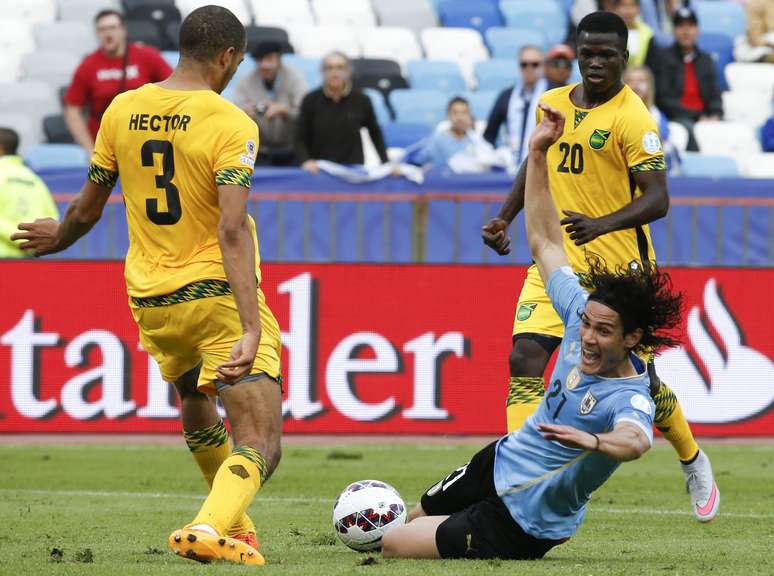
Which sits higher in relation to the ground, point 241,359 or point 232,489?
point 241,359

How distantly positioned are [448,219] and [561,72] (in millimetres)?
1759

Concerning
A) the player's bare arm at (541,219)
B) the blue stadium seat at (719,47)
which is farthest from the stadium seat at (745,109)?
the player's bare arm at (541,219)

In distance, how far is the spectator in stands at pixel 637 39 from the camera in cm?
1691

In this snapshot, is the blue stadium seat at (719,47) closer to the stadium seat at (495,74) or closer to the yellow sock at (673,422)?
the stadium seat at (495,74)

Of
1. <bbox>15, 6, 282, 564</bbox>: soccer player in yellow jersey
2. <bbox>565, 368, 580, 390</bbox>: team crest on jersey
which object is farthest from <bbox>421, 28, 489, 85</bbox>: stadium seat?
<bbox>565, 368, 580, 390</bbox>: team crest on jersey

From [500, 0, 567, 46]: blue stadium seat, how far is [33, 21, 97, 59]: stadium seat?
556 cm

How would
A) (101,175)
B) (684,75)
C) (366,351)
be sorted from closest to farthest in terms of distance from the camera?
(101,175)
(366,351)
(684,75)

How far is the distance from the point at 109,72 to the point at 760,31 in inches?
349

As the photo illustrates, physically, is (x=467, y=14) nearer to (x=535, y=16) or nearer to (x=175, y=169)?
(x=535, y=16)

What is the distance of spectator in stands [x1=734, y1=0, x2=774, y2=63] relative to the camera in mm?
19609

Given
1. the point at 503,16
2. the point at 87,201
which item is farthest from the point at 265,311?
the point at 503,16

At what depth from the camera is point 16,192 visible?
42.3 ft

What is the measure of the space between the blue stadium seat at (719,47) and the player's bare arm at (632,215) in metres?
12.5

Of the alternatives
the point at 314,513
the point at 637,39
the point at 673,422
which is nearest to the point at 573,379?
the point at 673,422
